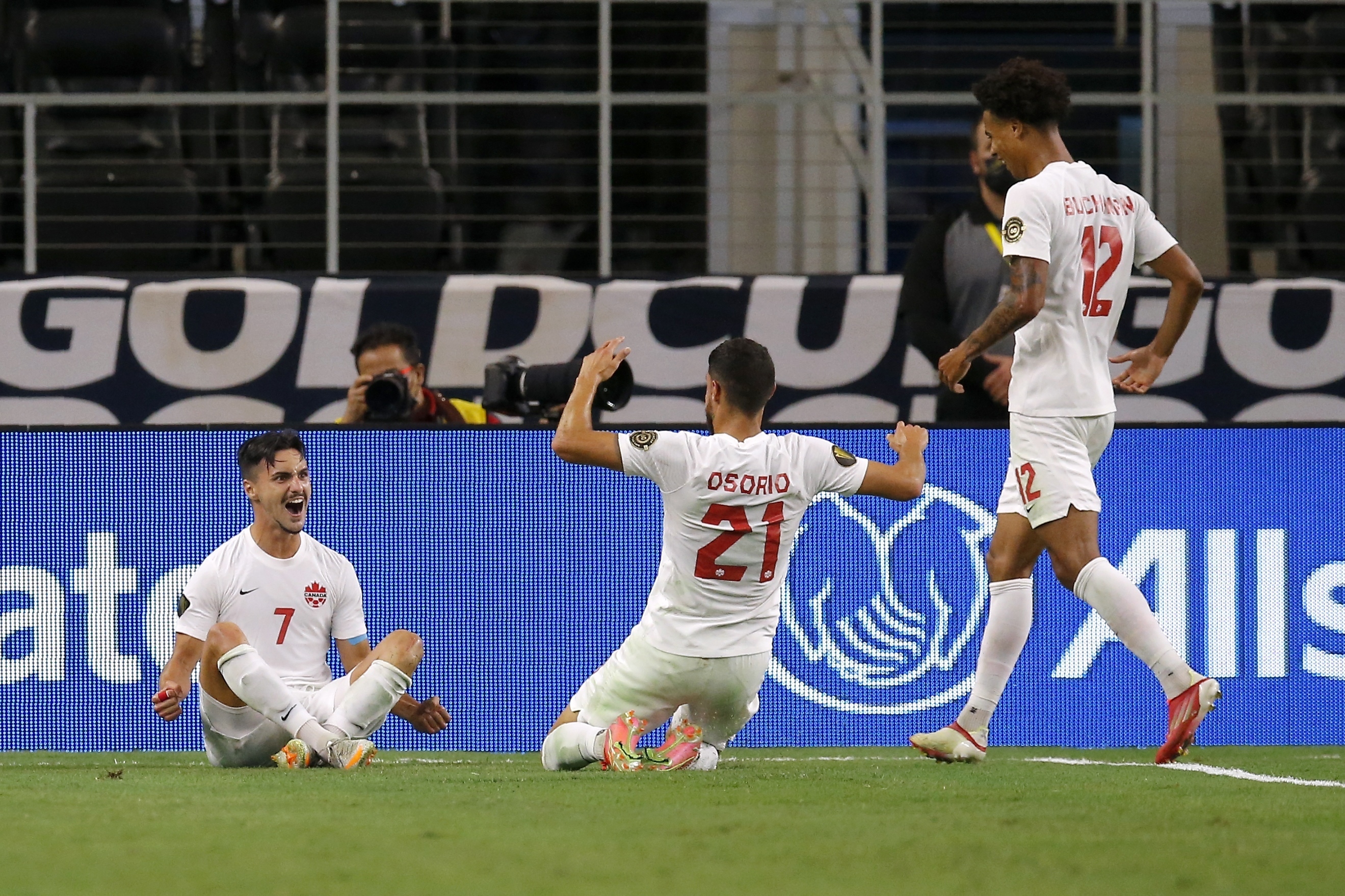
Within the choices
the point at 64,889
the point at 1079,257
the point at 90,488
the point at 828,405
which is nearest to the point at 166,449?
the point at 90,488

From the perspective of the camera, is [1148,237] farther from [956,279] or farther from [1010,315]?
[956,279]

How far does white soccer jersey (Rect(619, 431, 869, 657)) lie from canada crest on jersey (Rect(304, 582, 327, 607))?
1.30 m

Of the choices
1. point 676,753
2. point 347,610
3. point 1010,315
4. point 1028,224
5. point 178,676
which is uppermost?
point 1028,224

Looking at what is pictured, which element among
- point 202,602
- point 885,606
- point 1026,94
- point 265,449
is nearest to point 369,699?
point 202,602

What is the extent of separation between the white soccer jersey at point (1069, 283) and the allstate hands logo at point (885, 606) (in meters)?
1.72

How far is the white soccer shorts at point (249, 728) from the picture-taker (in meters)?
5.71

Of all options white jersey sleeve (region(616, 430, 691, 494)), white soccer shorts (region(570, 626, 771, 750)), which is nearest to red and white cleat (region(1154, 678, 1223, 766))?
white soccer shorts (region(570, 626, 771, 750))

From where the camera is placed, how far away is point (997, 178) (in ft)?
21.9

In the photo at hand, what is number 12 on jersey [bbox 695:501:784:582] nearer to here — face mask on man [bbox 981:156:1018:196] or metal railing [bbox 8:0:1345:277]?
face mask on man [bbox 981:156:1018:196]

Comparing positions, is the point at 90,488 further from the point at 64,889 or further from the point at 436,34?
the point at 436,34

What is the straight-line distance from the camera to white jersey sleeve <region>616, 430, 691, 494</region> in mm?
5086

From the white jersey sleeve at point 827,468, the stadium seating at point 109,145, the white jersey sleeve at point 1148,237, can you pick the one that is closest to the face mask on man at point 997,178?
the white jersey sleeve at point 1148,237

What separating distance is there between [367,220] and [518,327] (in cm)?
198

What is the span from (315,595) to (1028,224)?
259 centimetres
